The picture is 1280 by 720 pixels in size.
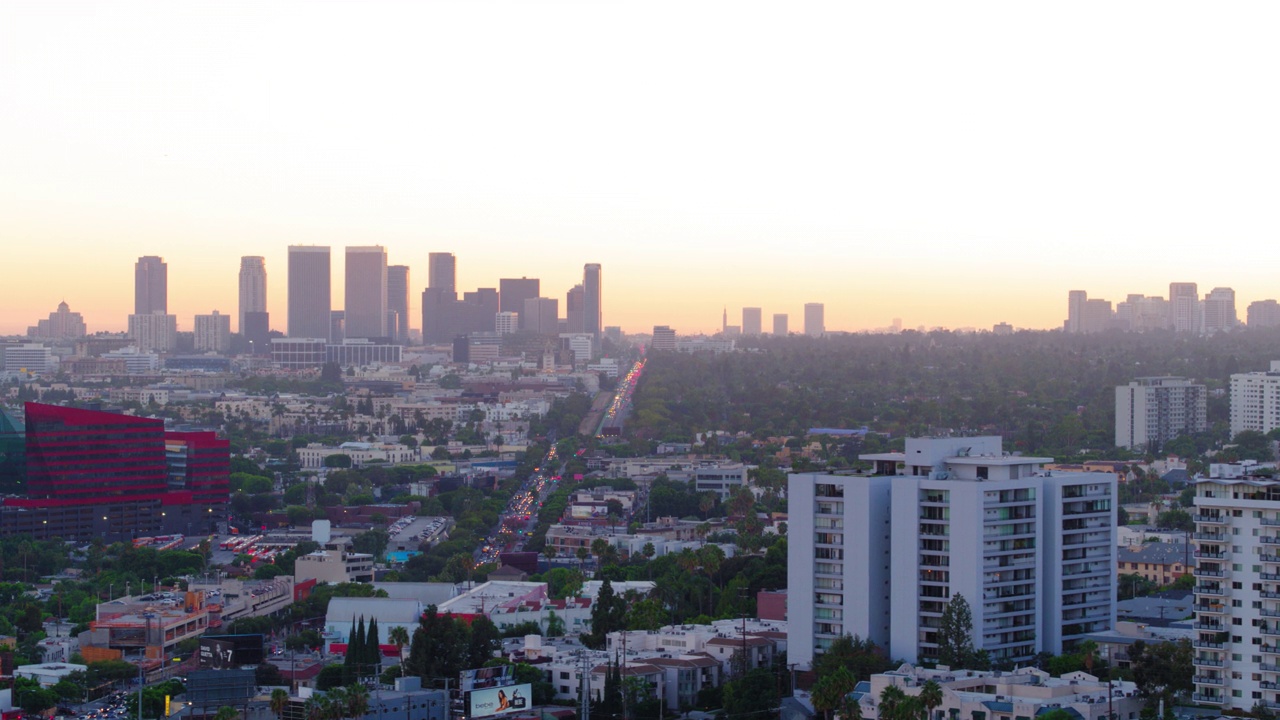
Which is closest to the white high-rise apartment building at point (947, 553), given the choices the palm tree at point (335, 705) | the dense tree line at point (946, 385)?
the palm tree at point (335, 705)

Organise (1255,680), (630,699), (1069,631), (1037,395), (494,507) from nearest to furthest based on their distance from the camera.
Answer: (1255,680), (630,699), (1069,631), (494,507), (1037,395)

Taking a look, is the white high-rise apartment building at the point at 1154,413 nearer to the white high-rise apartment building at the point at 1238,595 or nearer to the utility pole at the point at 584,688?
the utility pole at the point at 584,688

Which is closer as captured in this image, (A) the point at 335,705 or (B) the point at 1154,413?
(A) the point at 335,705

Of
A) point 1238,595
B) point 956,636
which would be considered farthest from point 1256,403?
point 1238,595

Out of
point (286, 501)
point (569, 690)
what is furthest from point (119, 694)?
point (286, 501)

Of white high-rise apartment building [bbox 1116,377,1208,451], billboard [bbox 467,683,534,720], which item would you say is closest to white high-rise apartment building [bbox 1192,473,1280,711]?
billboard [bbox 467,683,534,720]

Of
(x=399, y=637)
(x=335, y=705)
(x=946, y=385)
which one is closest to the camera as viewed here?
(x=335, y=705)

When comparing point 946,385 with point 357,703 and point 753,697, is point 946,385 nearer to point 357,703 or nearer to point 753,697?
point 753,697

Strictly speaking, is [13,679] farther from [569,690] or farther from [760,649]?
[760,649]
